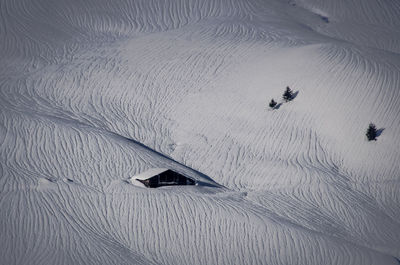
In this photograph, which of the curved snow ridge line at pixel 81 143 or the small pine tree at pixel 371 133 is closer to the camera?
the curved snow ridge line at pixel 81 143

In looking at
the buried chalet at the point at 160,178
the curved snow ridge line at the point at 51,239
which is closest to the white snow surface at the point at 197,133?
the curved snow ridge line at the point at 51,239

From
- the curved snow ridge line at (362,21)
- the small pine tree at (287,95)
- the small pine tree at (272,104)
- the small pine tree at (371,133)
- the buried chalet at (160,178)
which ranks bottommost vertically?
the buried chalet at (160,178)

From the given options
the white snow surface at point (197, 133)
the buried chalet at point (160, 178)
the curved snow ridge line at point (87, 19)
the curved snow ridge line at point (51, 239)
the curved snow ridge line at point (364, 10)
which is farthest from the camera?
the curved snow ridge line at point (364, 10)

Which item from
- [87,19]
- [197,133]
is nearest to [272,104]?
[197,133]

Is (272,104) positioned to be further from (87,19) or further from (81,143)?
(87,19)

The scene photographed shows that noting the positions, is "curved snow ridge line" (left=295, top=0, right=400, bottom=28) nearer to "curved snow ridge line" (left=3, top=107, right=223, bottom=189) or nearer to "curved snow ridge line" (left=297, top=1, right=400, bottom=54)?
"curved snow ridge line" (left=297, top=1, right=400, bottom=54)

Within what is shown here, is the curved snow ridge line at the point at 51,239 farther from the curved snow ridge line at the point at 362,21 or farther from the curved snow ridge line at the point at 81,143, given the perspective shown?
the curved snow ridge line at the point at 362,21
